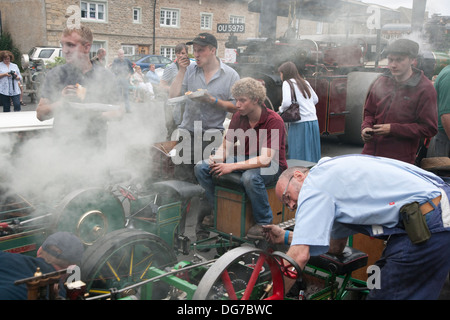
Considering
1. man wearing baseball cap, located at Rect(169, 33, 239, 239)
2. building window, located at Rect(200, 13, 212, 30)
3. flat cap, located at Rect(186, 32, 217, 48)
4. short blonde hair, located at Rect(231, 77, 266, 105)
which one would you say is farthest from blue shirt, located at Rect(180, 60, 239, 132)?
building window, located at Rect(200, 13, 212, 30)

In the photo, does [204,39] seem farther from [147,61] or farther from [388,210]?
[147,61]

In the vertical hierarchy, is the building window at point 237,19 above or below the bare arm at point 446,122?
above

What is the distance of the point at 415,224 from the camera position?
6.21ft

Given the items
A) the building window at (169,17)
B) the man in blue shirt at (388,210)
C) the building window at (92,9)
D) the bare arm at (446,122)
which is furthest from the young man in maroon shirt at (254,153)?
the building window at (169,17)

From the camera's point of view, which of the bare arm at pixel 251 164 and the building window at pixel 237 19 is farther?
the building window at pixel 237 19

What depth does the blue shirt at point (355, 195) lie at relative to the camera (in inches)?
74.0

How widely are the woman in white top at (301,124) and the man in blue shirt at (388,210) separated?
9.29ft

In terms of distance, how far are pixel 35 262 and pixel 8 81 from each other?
26.4ft

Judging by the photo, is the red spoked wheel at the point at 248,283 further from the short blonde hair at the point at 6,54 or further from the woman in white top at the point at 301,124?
the short blonde hair at the point at 6,54

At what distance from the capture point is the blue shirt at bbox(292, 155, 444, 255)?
1.88m

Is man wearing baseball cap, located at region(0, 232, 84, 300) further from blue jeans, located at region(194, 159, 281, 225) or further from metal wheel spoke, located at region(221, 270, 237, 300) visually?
blue jeans, located at region(194, 159, 281, 225)

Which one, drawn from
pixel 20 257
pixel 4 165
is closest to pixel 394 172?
pixel 20 257

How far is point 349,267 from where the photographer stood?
243 centimetres
